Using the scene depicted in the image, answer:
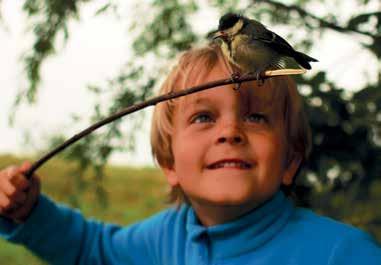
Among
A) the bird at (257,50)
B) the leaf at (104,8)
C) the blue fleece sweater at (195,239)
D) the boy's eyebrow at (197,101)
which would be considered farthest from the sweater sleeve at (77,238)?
the bird at (257,50)

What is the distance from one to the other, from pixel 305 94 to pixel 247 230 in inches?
20.0

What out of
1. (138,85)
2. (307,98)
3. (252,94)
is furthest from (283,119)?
(138,85)

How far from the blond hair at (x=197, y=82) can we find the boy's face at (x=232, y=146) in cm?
4

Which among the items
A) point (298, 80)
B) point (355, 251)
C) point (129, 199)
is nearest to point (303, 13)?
point (298, 80)

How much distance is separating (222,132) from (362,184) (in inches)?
30.1

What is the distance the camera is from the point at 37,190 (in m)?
1.66

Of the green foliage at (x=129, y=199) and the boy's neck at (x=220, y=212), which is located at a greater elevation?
the boy's neck at (x=220, y=212)

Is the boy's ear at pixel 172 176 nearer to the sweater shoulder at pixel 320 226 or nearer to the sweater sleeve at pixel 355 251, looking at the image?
the sweater shoulder at pixel 320 226

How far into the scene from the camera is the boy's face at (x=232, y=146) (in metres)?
1.49

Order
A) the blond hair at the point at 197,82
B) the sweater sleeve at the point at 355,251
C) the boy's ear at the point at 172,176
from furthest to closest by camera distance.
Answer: the boy's ear at the point at 172,176 → the blond hair at the point at 197,82 → the sweater sleeve at the point at 355,251

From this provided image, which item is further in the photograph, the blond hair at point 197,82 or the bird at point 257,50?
the blond hair at point 197,82

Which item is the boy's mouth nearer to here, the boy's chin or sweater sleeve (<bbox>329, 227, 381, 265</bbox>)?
the boy's chin

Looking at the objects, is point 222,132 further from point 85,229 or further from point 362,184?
point 362,184

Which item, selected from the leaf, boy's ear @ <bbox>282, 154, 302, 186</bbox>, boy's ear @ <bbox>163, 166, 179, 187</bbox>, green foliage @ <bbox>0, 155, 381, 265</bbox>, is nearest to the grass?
green foliage @ <bbox>0, 155, 381, 265</bbox>
